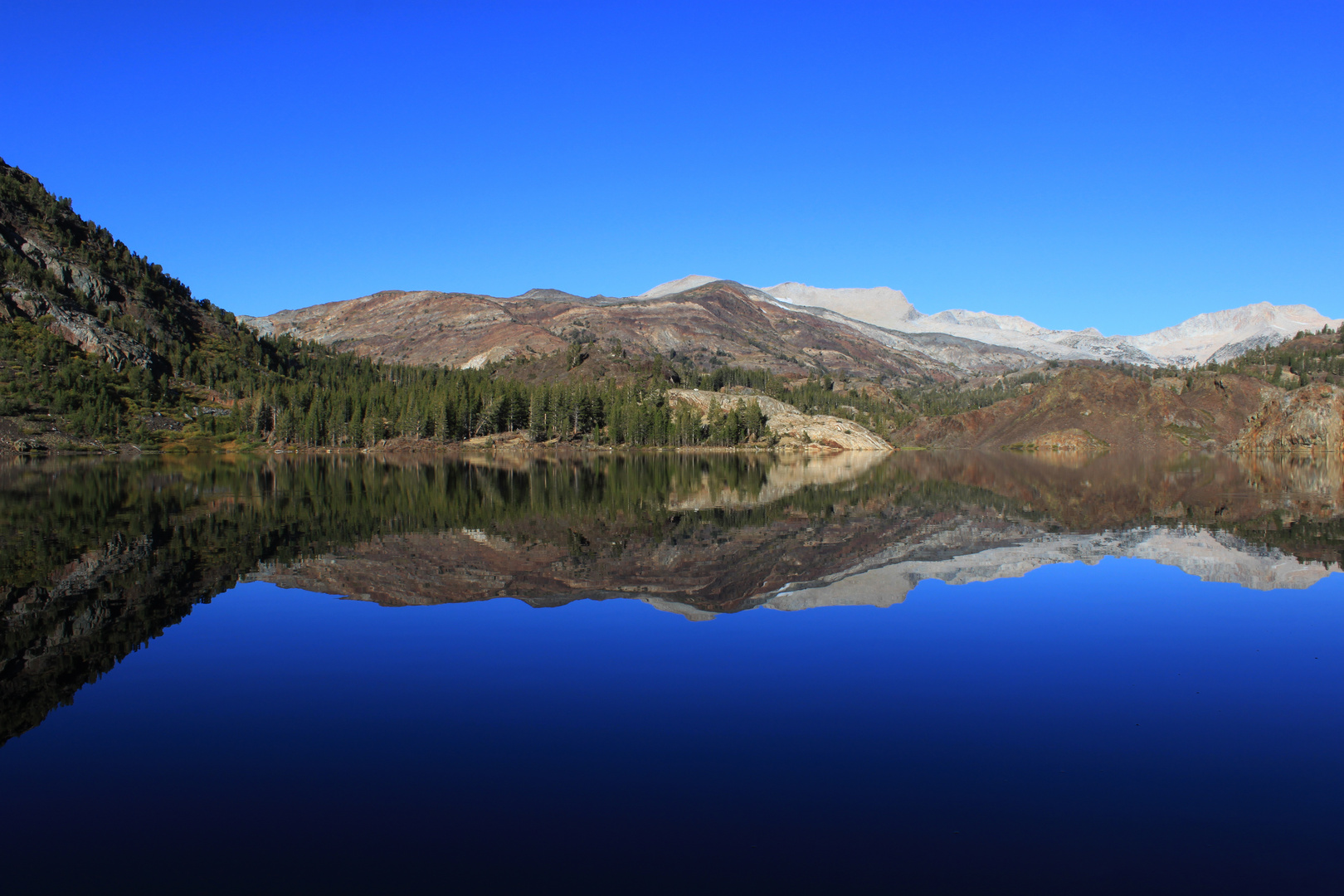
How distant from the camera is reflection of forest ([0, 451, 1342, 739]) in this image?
20281 mm

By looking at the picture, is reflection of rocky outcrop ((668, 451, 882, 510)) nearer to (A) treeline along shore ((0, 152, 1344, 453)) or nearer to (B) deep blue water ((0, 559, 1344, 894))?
(B) deep blue water ((0, 559, 1344, 894))

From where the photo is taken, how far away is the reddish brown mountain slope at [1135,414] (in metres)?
180

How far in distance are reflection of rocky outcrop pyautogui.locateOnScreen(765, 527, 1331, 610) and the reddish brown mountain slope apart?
515 ft

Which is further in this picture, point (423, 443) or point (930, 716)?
point (423, 443)

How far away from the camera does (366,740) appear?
38.0ft

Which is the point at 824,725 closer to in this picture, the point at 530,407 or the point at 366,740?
the point at 366,740

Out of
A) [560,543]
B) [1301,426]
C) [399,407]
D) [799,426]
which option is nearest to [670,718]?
[560,543]

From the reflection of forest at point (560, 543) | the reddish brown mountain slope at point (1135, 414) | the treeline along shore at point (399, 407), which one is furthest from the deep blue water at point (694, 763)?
the reddish brown mountain slope at point (1135, 414)

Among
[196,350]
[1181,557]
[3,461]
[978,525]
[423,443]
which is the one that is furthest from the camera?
[196,350]

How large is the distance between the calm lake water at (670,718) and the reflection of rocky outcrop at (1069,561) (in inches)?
8.1

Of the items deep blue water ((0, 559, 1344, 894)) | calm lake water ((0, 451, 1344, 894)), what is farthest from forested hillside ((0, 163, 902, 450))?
deep blue water ((0, 559, 1344, 894))

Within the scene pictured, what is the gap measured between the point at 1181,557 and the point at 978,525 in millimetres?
9796

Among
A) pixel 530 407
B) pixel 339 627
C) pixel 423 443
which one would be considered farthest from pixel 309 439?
pixel 339 627

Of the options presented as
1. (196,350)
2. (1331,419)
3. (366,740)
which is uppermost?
(196,350)
